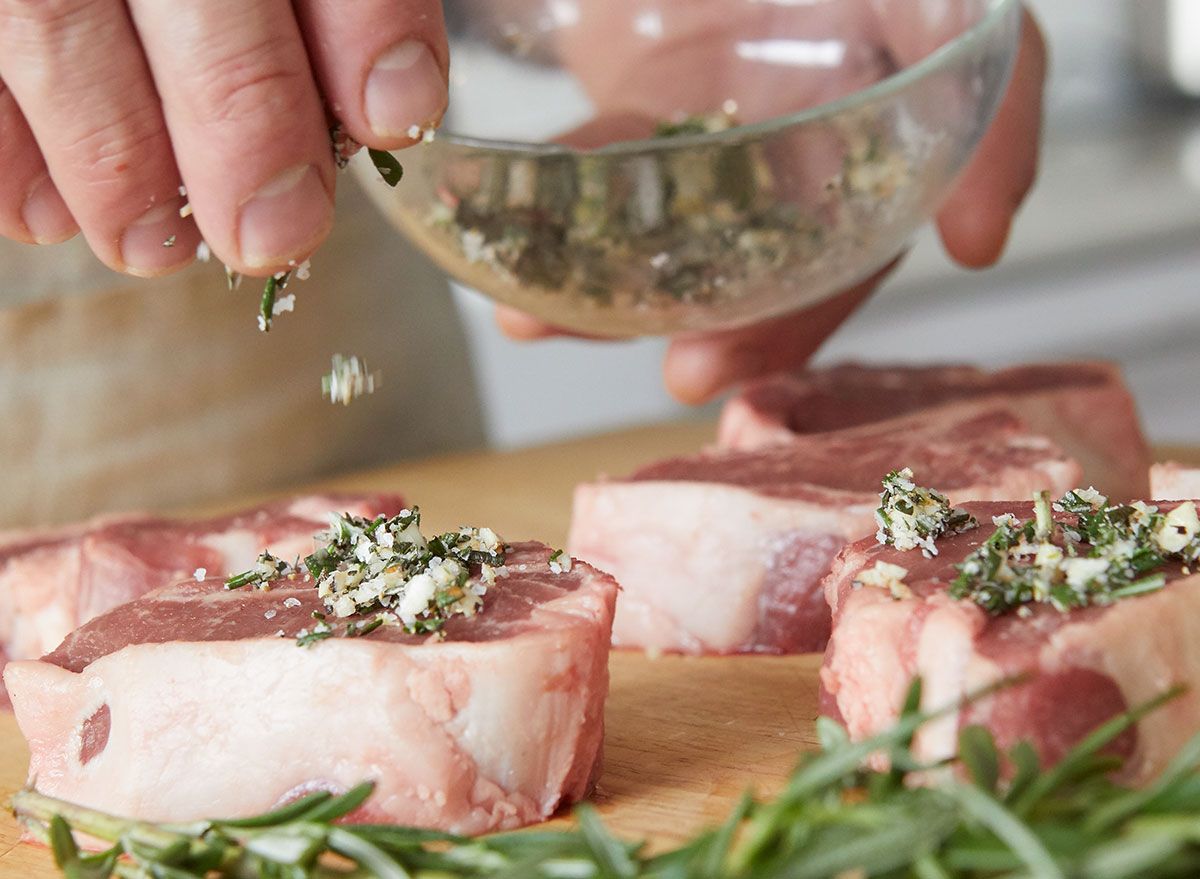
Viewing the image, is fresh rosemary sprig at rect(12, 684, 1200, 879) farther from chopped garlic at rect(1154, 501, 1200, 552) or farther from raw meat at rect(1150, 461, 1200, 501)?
raw meat at rect(1150, 461, 1200, 501)

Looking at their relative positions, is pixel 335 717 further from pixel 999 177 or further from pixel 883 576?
pixel 999 177

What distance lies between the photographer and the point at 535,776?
5.33 ft

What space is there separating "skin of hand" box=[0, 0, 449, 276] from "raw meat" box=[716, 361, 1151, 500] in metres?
1.27

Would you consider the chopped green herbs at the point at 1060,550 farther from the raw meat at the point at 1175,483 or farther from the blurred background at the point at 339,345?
the blurred background at the point at 339,345

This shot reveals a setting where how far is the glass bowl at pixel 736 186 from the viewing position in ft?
7.36

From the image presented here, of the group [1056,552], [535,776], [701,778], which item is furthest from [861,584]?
[535,776]

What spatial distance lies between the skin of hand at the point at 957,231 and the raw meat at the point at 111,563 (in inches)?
32.5

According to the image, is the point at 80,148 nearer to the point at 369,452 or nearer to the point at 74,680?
the point at 74,680

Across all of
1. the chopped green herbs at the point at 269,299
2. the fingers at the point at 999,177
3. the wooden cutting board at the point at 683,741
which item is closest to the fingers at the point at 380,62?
the chopped green herbs at the point at 269,299

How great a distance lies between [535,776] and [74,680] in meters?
0.58

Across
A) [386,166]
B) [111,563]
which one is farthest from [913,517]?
[111,563]

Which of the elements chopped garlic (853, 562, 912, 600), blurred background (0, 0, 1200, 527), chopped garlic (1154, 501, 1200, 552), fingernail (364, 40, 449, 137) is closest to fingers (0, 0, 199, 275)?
fingernail (364, 40, 449, 137)

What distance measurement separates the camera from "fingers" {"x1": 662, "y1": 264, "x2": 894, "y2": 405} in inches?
122

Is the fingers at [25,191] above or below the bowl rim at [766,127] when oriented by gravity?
above
